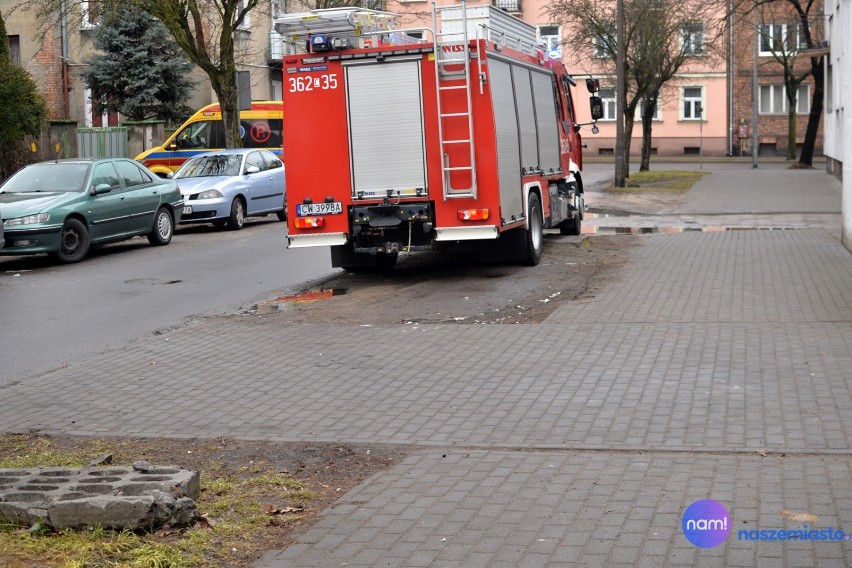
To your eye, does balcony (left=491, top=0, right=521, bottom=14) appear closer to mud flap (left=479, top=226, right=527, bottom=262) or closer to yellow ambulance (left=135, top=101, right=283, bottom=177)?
yellow ambulance (left=135, top=101, right=283, bottom=177)

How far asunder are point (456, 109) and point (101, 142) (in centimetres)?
2230

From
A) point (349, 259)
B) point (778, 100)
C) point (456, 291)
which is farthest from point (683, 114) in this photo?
point (456, 291)

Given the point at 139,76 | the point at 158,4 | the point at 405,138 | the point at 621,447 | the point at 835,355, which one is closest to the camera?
the point at 621,447

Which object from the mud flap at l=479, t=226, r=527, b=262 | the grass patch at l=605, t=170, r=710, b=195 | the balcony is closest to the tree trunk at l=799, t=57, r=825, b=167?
the grass patch at l=605, t=170, r=710, b=195

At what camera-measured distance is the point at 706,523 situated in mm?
5230

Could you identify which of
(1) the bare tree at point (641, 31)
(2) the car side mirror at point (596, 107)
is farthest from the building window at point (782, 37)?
(2) the car side mirror at point (596, 107)

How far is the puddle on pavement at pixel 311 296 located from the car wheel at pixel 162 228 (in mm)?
6698

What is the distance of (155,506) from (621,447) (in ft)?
9.29

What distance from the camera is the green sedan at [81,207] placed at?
17.1m

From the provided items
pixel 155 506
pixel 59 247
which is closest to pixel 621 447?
pixel 155 506

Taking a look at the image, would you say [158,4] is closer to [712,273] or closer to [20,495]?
[712,273]

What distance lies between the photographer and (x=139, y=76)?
3600 centimetres

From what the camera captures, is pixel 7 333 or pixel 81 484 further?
pixel 7 333

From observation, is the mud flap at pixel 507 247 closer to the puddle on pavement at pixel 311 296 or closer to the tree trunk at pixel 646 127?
the puddle on pavement at pixel 311 296
